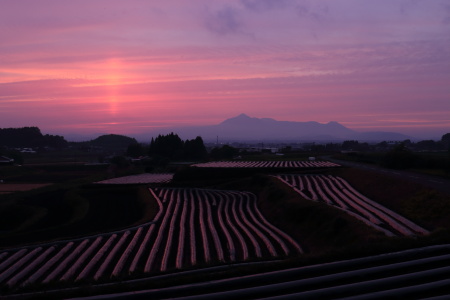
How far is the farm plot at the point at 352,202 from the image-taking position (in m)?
12.1

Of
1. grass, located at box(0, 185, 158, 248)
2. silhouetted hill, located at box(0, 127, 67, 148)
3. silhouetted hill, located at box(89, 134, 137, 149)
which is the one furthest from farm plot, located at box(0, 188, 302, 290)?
silhouetted hill, located at box(89, 134, 137, 149)

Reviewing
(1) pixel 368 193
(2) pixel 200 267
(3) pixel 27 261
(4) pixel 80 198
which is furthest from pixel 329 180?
(2) pixel 200 267

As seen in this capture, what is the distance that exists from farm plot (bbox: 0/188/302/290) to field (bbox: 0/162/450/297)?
0.03m

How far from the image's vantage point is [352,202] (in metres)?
18.6

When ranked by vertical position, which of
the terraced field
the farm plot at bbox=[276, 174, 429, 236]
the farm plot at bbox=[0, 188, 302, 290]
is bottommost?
the farm plot at bbox=[0, 188, 302, 290]

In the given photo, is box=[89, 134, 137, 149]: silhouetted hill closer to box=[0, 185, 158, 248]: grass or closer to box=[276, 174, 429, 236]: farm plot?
box=[0, 185, 158, 248]: grass

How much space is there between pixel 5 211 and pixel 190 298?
20.4 meters

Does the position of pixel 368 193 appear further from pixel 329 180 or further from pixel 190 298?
pixel 190 298

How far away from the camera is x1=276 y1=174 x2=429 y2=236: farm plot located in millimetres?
12117

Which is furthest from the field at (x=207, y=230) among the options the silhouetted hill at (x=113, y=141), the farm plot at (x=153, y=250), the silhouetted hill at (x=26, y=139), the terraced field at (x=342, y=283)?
the silhouetted hill at (x=113, y=141)

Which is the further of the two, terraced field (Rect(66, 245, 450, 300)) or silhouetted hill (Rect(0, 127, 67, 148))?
silhouetted hill (Rect(0, 127, 67, 148))

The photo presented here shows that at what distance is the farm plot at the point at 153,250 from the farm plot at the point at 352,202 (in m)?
2.42

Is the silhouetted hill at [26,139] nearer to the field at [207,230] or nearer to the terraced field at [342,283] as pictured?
the field at [207,230]

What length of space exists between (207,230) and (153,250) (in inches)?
138
